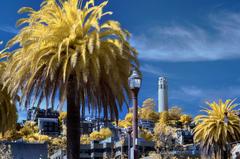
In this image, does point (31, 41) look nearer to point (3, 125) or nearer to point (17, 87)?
point (17, 87)

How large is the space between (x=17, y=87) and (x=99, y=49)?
379 cm

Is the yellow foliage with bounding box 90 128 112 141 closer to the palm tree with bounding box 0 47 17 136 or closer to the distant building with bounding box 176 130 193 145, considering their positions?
the distant building with bounding box 176 130 193 145

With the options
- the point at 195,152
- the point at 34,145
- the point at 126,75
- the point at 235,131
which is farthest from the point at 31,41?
the point at 195,152

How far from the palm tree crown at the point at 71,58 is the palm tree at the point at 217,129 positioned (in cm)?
3953

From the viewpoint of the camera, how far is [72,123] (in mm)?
22406

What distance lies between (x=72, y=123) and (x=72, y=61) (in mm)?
2961

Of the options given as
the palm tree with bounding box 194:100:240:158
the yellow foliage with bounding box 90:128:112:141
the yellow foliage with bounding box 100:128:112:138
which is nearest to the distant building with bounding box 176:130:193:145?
the yellow foliage with bounding box 100:128:112:138

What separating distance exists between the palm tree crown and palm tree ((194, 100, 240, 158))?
39.5 meters

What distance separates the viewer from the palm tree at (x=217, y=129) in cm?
6228

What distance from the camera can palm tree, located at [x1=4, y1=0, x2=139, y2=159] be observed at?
70.3 feet

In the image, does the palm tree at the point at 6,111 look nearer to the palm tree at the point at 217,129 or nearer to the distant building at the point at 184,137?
the palm tree at the point at 217,129

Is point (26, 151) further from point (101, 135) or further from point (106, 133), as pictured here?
point (106, 133)

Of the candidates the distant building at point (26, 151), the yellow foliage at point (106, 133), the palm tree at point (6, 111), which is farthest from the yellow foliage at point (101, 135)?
the palm tree at point (6, 111)

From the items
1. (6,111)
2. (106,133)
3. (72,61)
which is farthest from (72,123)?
(106,133)
